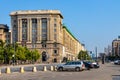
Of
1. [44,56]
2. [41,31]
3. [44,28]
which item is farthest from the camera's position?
[44,28]

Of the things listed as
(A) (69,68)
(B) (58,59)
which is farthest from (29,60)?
(A) (69,68)

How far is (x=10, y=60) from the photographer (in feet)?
383

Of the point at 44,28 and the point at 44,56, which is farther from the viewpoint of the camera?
the point at 44,28

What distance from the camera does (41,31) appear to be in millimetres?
197125

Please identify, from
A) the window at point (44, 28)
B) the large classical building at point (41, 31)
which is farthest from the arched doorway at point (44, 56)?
the window at point (44, 28)

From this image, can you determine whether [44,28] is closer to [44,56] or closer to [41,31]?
[41,31]

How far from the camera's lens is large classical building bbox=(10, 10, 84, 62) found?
7485 inches

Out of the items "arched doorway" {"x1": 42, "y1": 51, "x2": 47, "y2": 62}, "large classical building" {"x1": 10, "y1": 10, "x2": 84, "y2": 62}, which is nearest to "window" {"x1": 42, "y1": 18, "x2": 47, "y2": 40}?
"large classical building" {"x1": 10, "y1": 10, "x2": 84, "y2": 62}

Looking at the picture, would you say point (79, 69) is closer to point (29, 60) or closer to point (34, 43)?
point (29, 60)

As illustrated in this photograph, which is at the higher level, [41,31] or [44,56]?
[41,31]

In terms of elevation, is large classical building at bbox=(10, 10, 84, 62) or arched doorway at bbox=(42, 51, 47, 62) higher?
large classical building at bbox=(10, 10, 84, 62)

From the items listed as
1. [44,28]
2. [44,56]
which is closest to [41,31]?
[44,28]

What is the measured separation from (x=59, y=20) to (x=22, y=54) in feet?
220

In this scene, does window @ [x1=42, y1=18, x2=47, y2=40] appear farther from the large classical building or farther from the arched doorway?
the arched doorway
